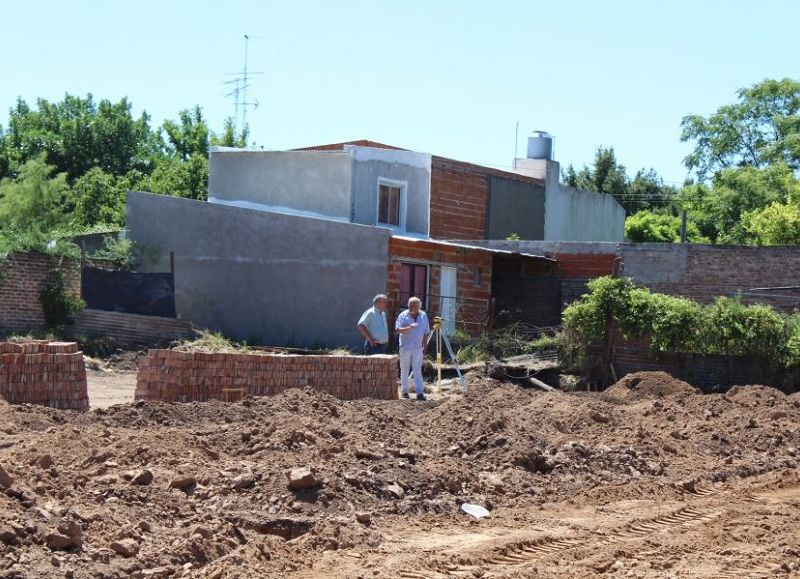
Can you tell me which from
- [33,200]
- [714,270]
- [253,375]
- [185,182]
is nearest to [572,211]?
[714,270]

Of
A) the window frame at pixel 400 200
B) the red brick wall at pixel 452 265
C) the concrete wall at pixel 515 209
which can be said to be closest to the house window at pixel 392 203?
the window frame at pixel 400 200

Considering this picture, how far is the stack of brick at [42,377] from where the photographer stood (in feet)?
43.6

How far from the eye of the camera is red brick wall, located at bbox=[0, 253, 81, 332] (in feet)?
81.4

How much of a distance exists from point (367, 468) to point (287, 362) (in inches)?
221

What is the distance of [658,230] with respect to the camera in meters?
49.9

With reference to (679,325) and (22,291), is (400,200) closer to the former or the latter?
→ (22,291)

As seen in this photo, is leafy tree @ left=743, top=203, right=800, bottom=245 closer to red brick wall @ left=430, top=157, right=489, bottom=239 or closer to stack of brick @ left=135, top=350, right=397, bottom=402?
red brick wall @ left=430, top=157, right=489, bottom=239

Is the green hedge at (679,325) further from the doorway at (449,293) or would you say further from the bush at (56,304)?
the bush at (56,304)

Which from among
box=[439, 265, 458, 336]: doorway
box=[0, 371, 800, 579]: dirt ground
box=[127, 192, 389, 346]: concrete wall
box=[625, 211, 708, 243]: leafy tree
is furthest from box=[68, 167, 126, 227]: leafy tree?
box=[0, 371, 800, 579]: dirt ground

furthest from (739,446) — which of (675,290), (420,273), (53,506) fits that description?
(420,273)

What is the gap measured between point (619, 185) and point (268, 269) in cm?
3479

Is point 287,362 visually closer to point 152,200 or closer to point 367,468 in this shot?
point 367,468

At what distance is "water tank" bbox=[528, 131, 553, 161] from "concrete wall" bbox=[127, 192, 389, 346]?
14877 mm

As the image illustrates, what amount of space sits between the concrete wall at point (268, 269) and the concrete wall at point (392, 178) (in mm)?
4035
